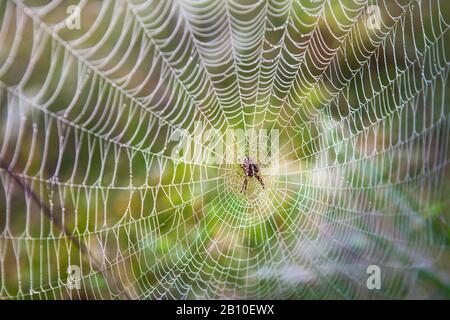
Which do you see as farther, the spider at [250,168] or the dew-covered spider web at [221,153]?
the spider at [250,168]

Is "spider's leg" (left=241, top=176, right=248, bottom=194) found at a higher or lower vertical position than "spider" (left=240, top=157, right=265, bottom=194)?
lower

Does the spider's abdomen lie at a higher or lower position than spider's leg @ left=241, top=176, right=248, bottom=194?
higher

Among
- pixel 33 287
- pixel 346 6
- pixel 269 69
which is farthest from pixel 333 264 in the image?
pixel 33 287

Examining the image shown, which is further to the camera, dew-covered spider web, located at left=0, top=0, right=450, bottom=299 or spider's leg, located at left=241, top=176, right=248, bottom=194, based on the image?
spider's leg, located at left=241, top=176, right=248, bottom=194

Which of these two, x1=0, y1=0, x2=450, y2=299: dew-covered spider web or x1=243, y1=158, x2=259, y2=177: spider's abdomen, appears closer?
x1=0, y1=0, x2=450, y2=299: dew-covered spider web

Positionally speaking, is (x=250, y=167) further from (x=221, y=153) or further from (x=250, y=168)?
(x=221, y=153)

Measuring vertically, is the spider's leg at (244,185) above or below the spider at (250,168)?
below

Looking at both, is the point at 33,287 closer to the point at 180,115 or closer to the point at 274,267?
the point at 180,115

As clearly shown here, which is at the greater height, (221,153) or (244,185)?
(221,153)

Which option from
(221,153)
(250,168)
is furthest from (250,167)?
(221,153)
